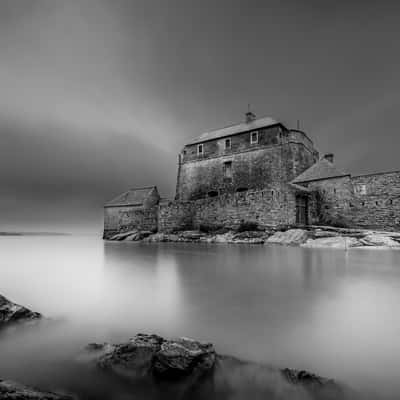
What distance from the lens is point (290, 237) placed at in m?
12.5

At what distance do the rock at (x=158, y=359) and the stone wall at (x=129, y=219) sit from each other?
67.9 ft

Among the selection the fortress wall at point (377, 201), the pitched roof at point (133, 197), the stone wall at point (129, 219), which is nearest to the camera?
the fortress wall at point (377, 201)

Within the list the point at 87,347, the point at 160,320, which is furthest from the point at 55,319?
the point at 160,320

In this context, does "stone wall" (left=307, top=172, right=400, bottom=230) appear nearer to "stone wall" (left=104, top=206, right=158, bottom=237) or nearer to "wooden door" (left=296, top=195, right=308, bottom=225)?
"wooden door" (left=296, top=195, right=308, bottom=225)

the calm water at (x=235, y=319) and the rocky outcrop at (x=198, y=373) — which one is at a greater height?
the rocky outcrop at (x=198, y=373)

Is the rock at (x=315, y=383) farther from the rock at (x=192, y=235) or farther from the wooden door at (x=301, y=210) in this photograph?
the wooden door at (x=301, y=210)

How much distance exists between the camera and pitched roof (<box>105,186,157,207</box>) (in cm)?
2654

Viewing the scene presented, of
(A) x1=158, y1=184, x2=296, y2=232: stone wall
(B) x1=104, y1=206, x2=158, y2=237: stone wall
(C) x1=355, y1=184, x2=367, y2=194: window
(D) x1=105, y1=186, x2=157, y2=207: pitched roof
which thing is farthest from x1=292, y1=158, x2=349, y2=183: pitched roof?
(D) x1=105, y1=186, x2=157, y2=207: pitched roof

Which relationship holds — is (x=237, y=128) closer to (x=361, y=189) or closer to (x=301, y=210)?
(x=301, y=210)

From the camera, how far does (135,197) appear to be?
90.4 ft

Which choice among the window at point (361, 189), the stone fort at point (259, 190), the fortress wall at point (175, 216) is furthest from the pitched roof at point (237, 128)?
the fortress wall at point (175, 216)

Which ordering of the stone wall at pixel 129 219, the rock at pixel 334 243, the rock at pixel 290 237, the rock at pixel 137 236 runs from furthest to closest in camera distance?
the stone wall at pixel 129 219, the rock at pixel 137 236, the rock at pixel 290 237, the rock at pixel 334 243

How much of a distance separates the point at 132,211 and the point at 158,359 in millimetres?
24938

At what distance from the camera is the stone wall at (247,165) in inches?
901
